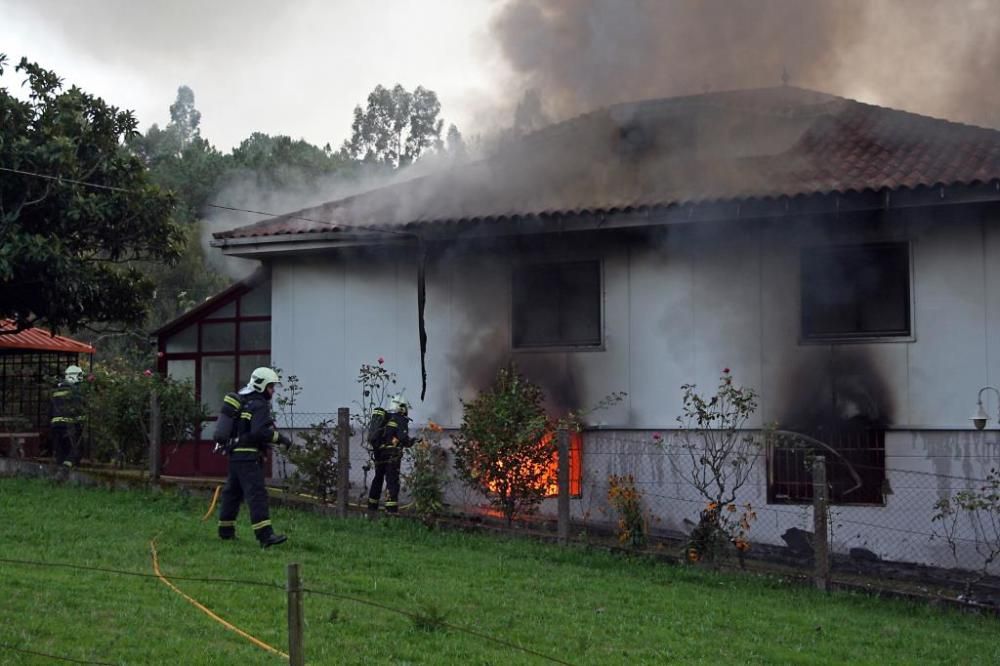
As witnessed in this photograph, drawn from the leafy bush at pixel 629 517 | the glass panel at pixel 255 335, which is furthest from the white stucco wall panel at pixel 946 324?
the glass panel at pixel 255 335

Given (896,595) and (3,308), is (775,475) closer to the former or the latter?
(896,595)

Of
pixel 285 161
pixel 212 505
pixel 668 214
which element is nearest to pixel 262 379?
pixel 212 505

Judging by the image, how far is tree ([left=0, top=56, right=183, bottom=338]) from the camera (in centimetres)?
1617

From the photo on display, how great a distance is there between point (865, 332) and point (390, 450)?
5704 mm

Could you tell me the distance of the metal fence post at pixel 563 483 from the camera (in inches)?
472

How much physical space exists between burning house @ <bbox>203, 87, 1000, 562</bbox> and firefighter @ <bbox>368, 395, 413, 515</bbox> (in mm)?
1135

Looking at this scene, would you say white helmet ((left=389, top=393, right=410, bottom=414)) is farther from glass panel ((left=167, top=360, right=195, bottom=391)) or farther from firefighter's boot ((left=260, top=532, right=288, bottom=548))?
glass panel ((left=167, top=360, right=195, bottom=391))

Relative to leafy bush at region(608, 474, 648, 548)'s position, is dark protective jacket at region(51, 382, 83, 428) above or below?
above

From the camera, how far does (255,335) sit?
1766cm

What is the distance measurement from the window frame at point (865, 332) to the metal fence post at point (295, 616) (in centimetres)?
972

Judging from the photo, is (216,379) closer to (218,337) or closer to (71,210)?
(218,337)

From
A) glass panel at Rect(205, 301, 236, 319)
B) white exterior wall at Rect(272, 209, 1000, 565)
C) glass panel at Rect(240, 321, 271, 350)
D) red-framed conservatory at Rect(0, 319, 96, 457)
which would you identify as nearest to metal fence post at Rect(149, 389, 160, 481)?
white exterior wall at Rect(272, 209, 1000, 565)

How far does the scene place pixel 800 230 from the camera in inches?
539

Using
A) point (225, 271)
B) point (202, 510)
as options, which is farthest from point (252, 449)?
point (225, 271)
